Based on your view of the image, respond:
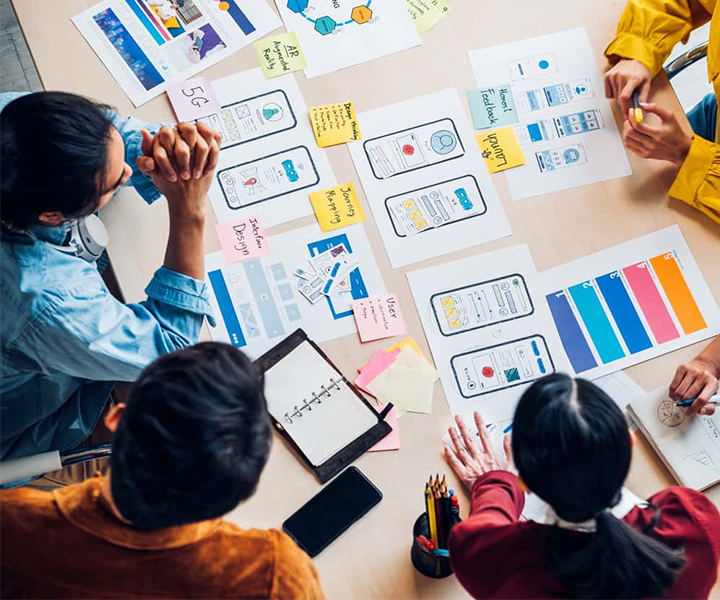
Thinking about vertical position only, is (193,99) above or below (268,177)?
above

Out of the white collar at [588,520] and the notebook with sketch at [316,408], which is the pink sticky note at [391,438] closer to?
the notebook with sketch at [316,408]

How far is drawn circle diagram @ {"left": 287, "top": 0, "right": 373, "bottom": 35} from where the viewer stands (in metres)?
1.48

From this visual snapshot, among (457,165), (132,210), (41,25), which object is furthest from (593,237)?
(41,25)

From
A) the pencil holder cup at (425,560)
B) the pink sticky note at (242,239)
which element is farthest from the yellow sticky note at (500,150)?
the pencil holder cup at (425,560)

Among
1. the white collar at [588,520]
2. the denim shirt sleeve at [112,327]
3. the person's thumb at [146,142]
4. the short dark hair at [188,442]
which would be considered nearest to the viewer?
the short dark hair at [188,442]

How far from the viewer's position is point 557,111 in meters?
1.45

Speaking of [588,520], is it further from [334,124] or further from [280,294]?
[334,124]

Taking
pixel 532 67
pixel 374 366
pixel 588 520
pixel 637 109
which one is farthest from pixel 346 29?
pixel 588 520

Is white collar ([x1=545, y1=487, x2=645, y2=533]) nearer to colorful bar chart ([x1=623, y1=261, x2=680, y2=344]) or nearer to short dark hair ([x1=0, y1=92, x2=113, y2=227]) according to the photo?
colorful bar chart ([x1=623, y1=261, x2=680, y2=344])

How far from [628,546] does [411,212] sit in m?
0.72

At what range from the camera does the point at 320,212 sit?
136 cm

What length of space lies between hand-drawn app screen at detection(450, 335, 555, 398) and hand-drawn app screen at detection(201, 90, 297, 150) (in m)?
0.59

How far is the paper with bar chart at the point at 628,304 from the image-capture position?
131 centimetres

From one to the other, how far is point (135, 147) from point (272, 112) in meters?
0.28
